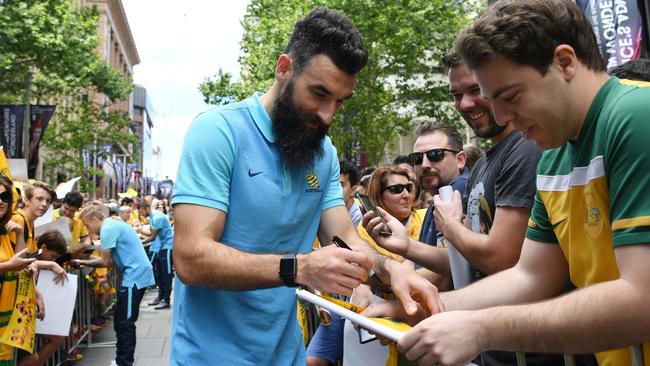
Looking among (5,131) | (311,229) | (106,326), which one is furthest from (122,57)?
(311,229)

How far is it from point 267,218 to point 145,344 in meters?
7.85

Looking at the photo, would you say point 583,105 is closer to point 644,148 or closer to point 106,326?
point 644,148

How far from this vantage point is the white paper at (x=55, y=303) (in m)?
6.56

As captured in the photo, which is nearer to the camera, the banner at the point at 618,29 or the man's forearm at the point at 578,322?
the man's forearm at the point at 578,322

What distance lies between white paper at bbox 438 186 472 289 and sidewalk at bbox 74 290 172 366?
577 cm

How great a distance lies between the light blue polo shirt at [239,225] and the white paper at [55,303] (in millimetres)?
4699

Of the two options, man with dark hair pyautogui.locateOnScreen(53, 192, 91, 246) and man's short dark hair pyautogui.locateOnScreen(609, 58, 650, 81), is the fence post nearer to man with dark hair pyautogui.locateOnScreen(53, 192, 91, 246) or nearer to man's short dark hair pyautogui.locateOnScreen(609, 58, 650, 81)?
man's short dark hair pyautogui.locateOnScreen(609, 58, 650, 81)

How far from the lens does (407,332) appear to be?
1620 millimetres

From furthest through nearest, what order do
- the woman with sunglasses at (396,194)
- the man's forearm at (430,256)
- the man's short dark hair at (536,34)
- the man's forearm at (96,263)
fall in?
the man's forearm at (96,263), the woman with sunglasses at (396,194), the man's forearm at (430,256), the man's short dark hair at (536,34)

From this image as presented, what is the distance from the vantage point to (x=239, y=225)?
93.0 inches

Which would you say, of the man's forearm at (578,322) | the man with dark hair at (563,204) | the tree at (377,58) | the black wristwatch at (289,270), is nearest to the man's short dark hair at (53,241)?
the black wristwatch at (289,270)

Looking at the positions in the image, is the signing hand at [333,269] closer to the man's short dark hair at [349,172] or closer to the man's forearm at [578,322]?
the man's forearm at [578,322]

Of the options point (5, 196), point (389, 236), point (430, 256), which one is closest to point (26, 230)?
point (5, 196)

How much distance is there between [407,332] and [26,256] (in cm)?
532
